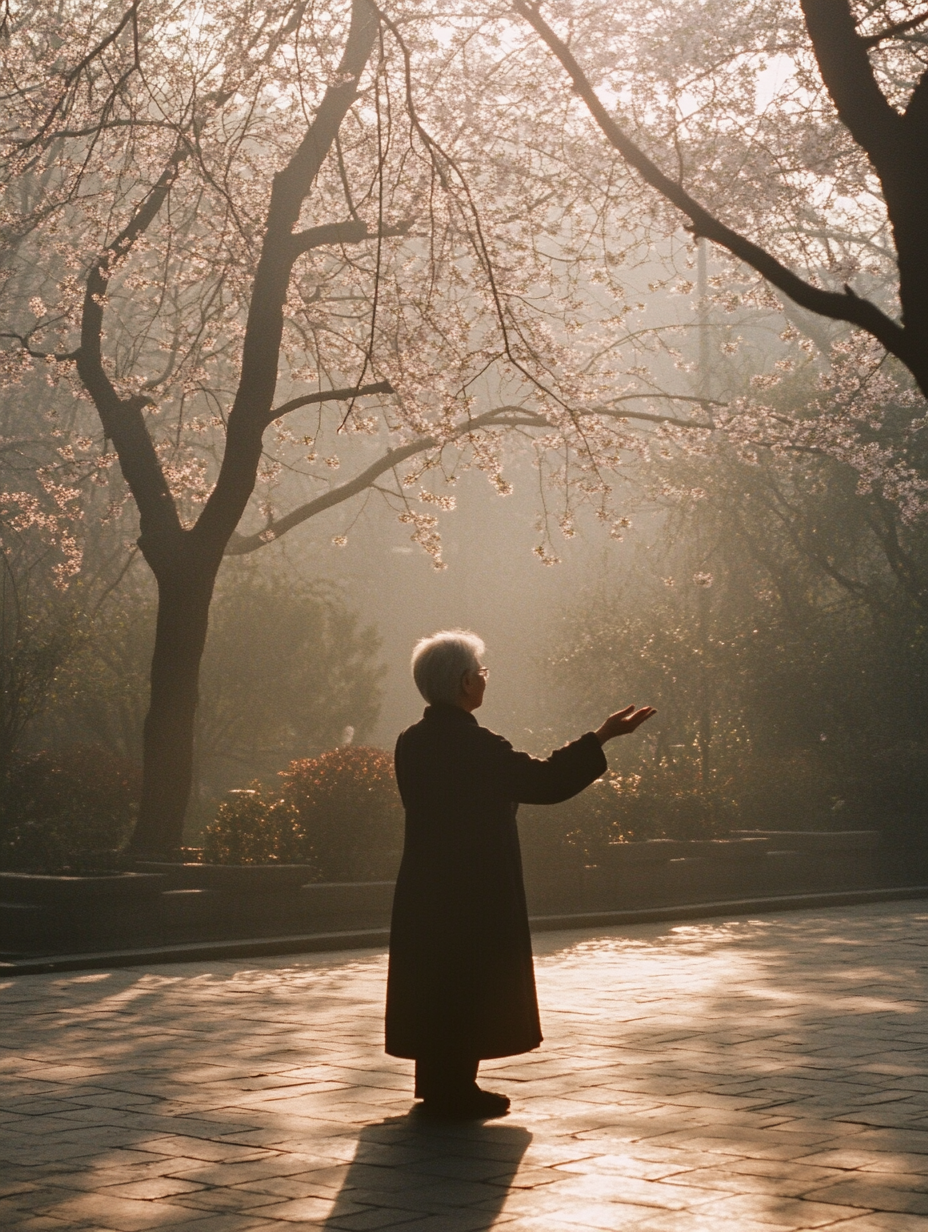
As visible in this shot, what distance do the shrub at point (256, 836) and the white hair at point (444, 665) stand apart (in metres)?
8.68

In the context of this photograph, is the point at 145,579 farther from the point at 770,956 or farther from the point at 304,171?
the point at 770,956

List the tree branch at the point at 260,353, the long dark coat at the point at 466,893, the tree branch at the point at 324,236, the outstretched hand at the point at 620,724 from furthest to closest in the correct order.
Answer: the tree branch at the point at 324,236, the tree branch at the point at 260,353, the long dark coat at the point at 466,893, the outstretched hand at the point at 620,724

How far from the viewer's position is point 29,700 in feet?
Answer: 65.2

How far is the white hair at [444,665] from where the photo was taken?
6742 millimetres

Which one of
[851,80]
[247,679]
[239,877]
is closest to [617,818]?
[239,877]

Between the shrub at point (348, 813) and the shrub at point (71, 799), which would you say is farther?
the shrub at point (71, 799)

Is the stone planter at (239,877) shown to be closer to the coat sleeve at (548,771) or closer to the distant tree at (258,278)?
the distant tree at (258,278)

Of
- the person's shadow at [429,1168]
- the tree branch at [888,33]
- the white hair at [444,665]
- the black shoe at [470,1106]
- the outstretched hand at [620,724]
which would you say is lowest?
the person's shadow at [429,1168]

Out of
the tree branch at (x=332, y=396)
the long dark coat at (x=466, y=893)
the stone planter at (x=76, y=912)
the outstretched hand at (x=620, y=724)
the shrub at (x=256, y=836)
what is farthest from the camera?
the tree branch at (x=332, y=396)

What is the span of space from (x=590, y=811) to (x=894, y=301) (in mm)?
21857

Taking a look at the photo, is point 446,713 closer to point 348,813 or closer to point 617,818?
point 348,813

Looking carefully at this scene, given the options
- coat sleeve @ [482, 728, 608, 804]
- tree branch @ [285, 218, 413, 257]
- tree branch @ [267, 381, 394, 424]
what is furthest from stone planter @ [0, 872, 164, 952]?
tree branch @ [285, 218, 413, 257]

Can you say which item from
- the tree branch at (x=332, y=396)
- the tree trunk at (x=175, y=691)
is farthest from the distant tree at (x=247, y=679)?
the tree branch at (x=332, y=396)

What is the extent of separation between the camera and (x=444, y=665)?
6.76m
